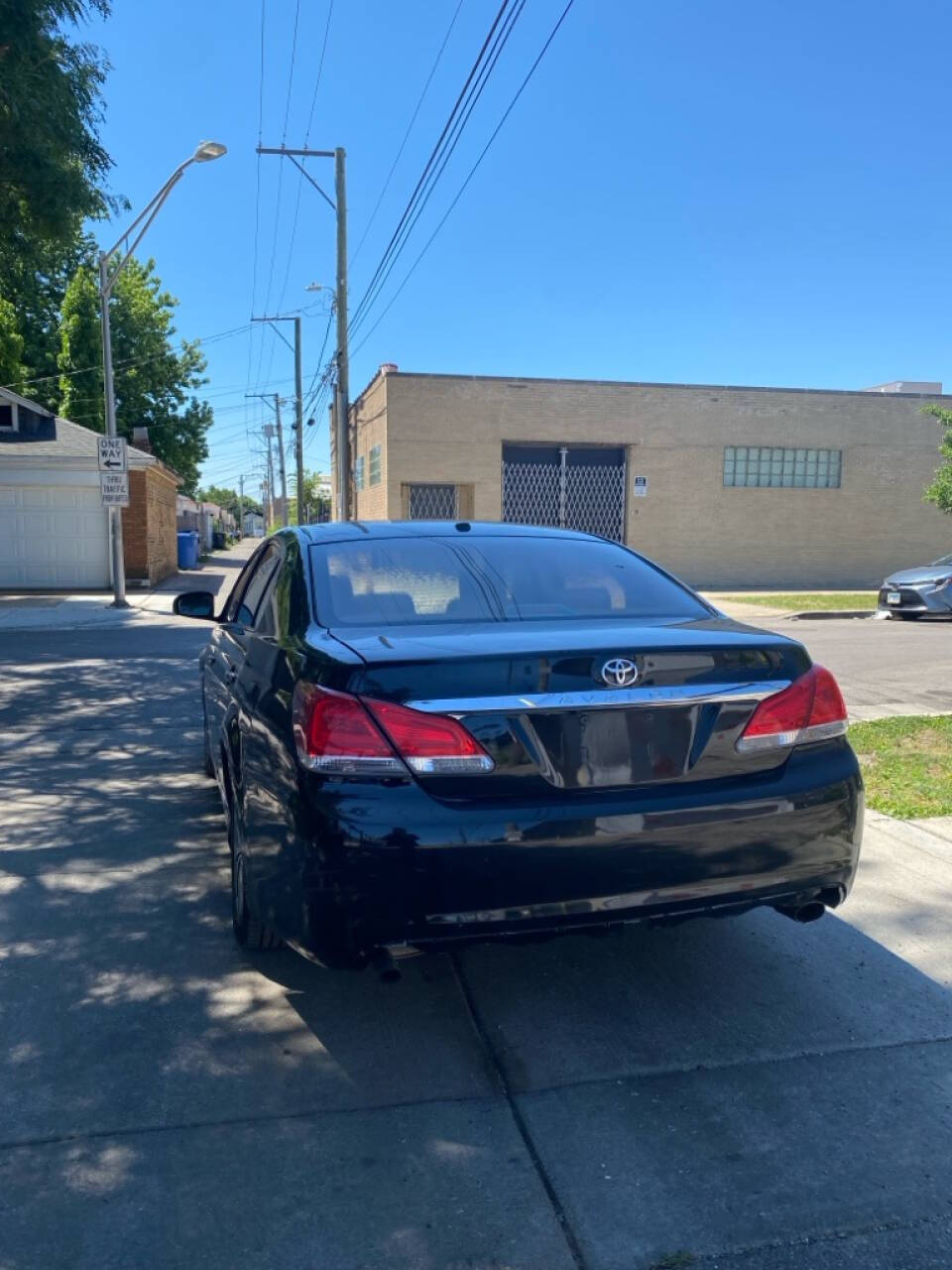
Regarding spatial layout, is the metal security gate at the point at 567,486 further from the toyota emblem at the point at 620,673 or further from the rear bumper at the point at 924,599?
the toyota emblem at the point at 620,673

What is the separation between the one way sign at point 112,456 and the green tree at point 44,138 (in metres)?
4.72

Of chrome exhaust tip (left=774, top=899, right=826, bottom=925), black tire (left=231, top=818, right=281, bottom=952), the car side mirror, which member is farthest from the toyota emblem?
the car side mirror

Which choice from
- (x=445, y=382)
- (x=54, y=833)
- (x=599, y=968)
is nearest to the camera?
(x=599, y=968)

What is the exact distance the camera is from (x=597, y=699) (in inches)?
112

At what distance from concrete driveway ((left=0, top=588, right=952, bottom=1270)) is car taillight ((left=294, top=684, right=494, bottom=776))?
1.01 metres

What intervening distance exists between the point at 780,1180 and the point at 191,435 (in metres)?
40.9

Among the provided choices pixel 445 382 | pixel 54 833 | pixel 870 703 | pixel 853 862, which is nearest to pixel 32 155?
pixel 54 833

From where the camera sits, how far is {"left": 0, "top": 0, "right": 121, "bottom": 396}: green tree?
9.61 metres

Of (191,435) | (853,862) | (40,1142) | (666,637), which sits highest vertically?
(191,435)

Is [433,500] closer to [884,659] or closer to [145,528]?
[145,528]

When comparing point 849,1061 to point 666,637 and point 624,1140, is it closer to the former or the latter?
point 624,1140

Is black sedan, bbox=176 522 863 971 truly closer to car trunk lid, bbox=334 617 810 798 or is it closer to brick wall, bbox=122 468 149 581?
car trunk lid, bbox=334 617 810 798

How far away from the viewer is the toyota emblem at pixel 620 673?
9.46 feet

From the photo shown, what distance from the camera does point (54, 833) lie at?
5281mm
